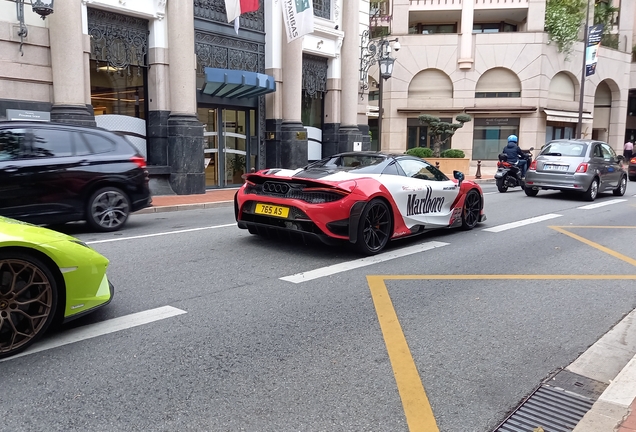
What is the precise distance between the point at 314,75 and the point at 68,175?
13762mm

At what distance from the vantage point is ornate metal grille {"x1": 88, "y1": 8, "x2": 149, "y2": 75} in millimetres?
14102

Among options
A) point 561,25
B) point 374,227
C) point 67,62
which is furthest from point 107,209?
point 561,25

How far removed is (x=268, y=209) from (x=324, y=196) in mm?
802

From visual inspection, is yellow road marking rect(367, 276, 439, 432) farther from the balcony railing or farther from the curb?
the balcony railing

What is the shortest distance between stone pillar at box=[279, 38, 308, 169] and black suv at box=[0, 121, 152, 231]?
9.72 meters

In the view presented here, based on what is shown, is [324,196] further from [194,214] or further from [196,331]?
[194,214]

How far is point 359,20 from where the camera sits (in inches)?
877

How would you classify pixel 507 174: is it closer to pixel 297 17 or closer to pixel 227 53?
pixel 297 17

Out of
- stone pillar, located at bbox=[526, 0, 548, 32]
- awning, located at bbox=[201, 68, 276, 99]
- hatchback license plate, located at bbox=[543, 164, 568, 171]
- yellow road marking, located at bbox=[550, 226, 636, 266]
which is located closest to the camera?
yellow road marking, located at bbox=[550, 226, 636, 266]

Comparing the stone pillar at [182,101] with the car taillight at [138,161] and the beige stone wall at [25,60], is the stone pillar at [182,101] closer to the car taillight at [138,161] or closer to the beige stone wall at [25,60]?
the beige stone wall at [25,60]

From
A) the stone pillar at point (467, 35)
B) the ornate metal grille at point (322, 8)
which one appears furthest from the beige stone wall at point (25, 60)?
the stone pillar at point (467, 35)

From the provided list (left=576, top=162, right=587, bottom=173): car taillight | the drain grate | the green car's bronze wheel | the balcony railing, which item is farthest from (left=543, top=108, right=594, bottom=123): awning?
the green car's bronze wheel

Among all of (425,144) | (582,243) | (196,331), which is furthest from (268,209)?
(425,144)

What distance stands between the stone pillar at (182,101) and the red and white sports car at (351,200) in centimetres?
816
